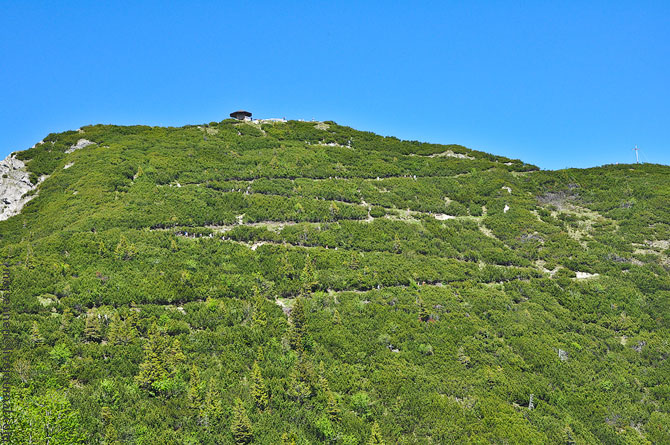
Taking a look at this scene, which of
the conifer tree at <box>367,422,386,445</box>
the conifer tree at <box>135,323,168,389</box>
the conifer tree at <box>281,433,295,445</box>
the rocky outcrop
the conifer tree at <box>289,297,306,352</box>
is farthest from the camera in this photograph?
the rocky outcrop

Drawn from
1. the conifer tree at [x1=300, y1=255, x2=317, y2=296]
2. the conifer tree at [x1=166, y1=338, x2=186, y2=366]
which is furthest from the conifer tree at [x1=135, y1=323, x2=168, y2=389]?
the conifer tree at [x1=300, y1=255, x2=317, y2=296]

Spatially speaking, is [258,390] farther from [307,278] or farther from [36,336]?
[307,278]

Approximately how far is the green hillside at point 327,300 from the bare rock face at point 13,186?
148 cm

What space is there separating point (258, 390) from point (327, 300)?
47.4 feet

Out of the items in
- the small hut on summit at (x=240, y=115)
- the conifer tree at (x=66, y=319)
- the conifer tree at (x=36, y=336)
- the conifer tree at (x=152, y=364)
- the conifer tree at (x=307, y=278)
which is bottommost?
the conifer tree at (x=152, y=364)

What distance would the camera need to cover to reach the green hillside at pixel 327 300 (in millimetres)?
30938

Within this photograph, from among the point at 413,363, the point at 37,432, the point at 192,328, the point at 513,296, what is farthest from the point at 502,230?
the point at 37,432

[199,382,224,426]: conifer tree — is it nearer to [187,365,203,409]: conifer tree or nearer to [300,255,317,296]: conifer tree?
[187,365,203,409]: conifer tree

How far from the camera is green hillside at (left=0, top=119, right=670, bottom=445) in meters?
30.9

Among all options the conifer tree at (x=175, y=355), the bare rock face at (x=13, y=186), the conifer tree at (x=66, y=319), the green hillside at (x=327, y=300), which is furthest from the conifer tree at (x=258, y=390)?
the bare rock face at (x=13, y=186)

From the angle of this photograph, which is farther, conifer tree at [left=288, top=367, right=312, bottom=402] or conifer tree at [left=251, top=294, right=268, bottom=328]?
conifer tree at [left=251, top=294, right=268, bottom=328]

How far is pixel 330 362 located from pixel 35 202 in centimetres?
4698

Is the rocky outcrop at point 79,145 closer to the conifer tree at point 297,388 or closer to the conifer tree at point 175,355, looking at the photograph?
the conifer tree at point 175,355

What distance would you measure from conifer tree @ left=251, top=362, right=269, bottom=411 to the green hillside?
0.10 meters
